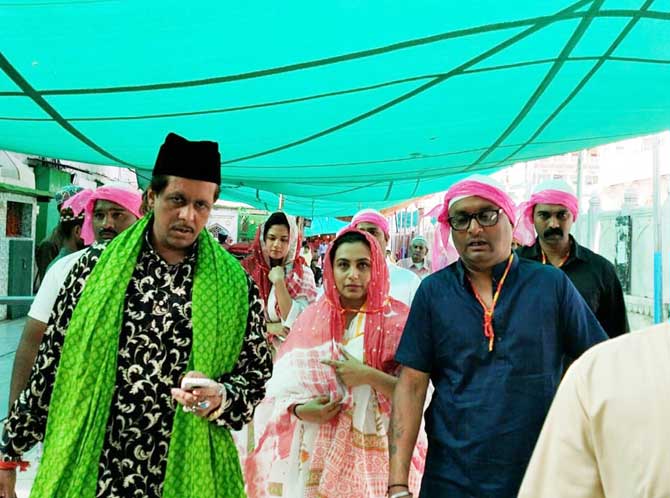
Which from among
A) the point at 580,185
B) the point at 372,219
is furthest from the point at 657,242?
the point at 372,219

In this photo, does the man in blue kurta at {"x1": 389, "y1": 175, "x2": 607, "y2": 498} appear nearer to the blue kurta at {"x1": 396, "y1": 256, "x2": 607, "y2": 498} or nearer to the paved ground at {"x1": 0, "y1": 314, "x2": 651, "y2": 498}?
the blue kurta at {"x1": 396, "y1": 256, "x2": 607, "y2": 498}

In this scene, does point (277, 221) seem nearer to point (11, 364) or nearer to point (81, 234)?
point (81, 234)

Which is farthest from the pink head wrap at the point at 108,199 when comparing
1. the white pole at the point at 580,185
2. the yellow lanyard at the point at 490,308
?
the white pole at the point at 580,185

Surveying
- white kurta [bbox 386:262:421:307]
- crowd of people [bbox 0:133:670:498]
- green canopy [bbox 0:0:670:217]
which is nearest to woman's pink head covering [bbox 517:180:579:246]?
green canopy [bbox 0:0:670:217]

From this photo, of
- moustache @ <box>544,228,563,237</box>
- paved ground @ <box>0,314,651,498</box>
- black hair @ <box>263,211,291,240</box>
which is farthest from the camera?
black hair @ <box>263,211,291,240</box>

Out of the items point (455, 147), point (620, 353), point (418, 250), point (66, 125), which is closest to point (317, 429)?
point (66, 125)

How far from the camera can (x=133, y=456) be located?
1.88 m

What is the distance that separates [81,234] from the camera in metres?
3.47

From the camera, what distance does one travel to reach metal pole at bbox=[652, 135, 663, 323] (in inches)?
243

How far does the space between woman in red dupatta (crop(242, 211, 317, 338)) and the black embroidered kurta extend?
2.66 m

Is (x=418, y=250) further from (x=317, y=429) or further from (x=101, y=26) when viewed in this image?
(x=101, y=26)

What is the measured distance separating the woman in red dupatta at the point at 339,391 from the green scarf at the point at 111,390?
89 centimetres

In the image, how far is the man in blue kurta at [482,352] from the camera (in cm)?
199

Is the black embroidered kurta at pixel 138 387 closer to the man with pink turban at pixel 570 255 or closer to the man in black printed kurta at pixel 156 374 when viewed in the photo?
the man in black printed kurta at pixel 156 374
